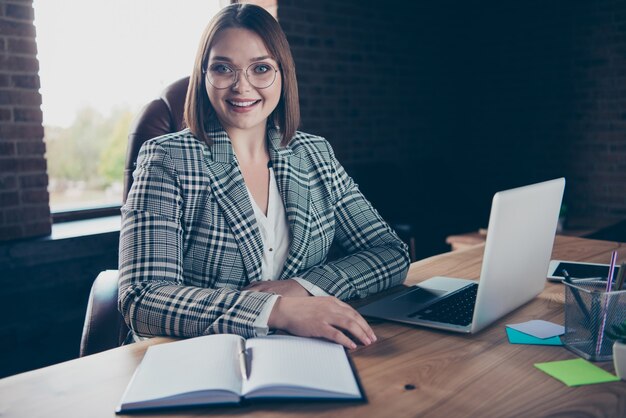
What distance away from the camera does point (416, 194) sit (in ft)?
13.5

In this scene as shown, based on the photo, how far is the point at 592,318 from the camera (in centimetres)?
105

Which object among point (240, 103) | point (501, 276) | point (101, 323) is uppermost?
point (240, 103)

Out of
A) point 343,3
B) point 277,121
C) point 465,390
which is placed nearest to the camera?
point 465,390

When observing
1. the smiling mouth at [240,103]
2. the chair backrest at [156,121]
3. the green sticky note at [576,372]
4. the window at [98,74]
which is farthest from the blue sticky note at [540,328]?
the window at [98,74]

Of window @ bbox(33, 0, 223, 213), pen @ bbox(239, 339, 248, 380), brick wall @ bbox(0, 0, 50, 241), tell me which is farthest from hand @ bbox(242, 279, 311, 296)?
window @ bbox(33, 0, 223, 213)

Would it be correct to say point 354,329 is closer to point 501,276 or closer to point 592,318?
point 501,276

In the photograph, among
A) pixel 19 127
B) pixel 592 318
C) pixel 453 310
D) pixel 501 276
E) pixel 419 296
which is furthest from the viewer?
pixel 19 127

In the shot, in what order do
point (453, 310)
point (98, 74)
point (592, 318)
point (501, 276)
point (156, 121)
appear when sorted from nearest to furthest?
point (592, 318) < point (501, 276) < point (453, 310) < point (156, 121) < point (98, 74)

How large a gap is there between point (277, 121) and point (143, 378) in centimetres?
97

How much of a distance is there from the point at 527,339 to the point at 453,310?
185 millimetres

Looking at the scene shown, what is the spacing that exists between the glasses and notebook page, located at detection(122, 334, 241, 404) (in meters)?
0.71

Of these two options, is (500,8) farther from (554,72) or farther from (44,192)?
(44,192)

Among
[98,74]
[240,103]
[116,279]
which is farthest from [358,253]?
[98,74]

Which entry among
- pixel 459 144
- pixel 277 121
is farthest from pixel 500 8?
pixel 277 121
